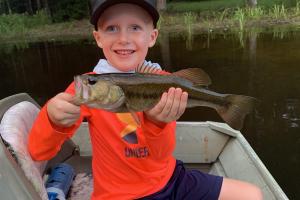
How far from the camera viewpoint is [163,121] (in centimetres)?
232

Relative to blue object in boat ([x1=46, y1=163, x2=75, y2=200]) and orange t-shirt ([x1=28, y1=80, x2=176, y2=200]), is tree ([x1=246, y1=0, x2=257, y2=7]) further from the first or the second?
orange t-shirt ([x1=28, y1=80, x2=176, y2=200])

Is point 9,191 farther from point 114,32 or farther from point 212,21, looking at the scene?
point 212,21

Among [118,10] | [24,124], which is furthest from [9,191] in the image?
[118,10]

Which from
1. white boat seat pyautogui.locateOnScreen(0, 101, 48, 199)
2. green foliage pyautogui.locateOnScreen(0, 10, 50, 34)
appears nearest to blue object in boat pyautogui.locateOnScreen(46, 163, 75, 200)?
white boat seat pyautogui.locateOnScreen(0, 101, 48, 199)

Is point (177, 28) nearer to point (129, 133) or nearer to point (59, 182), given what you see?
point (59, 182)

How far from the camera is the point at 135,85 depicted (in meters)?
2.12

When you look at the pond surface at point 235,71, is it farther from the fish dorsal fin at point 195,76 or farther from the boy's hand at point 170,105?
the boy's hand at point 170,105

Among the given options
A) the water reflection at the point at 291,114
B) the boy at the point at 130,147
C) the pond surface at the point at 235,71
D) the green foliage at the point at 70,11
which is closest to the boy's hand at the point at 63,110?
the boy at the point at 130,147

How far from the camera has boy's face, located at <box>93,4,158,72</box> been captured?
2.63 metres

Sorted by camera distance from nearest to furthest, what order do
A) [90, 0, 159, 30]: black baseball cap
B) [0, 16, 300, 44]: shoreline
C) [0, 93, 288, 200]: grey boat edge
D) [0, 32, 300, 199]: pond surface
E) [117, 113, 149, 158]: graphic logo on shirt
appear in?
[90, 0, 159, 30]: black baseball cap
[117, 113, 149, 158]: graphic logo on shirt
[0, 93, 288, 200]: grey boat edge
[0, 32, 300, 199]: pond surface
[0, 16, 300, 44]: shoreline

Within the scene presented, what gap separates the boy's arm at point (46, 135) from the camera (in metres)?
2.32

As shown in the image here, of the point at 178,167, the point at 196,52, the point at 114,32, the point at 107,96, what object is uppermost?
the point at 114,32

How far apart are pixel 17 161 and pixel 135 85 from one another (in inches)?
46.8

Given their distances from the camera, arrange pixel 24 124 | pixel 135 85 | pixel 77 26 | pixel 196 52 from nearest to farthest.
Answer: pixel 135 85 → pixel 24 124 → pixel 196 52 → pixel 77 26
